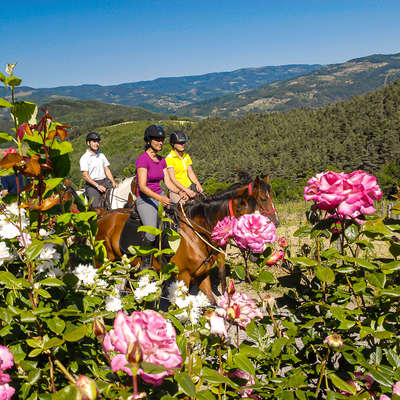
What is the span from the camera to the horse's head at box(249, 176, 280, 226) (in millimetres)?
5043

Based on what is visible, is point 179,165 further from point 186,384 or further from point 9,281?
point 186,384

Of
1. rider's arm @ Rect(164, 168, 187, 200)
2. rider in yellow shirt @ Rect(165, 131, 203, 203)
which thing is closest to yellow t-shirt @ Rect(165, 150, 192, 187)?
rider in yellow shirt @ Rect(165, 131, 203, 203)

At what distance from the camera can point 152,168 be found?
15.6 feet

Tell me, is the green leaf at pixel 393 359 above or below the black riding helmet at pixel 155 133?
below

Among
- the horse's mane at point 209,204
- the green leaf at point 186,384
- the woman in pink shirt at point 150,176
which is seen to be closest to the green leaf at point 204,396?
the green leaf at point 186,384

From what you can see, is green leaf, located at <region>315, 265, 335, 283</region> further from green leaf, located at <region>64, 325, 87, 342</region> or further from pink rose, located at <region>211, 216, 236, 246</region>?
green leaf, located at <region>64, 325, 87, 342</region>

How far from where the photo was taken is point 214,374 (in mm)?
1101

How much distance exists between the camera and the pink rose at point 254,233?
62.8 inches

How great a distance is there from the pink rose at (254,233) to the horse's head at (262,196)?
3398 mm

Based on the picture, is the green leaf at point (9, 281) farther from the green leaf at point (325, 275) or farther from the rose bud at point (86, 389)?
the green leaf at point (325, 275)

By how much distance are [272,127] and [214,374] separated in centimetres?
6105

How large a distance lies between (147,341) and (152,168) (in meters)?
4.03

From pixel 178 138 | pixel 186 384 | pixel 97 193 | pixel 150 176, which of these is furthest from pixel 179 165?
pixel 186 384

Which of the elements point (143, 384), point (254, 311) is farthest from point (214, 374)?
point (254, 311)
